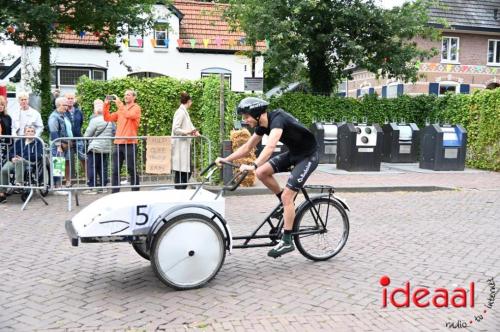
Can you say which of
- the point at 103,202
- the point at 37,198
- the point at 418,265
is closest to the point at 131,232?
the point at 103,202

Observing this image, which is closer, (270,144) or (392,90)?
(270,144)

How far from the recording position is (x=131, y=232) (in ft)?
15.6

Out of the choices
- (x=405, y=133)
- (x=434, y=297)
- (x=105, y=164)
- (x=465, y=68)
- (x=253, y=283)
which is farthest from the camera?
(x=465, y=68)

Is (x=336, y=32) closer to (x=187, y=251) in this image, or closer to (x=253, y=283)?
(x=253, y=283)

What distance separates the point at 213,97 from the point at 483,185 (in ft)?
23.4

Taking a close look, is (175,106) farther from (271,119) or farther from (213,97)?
(271,119)

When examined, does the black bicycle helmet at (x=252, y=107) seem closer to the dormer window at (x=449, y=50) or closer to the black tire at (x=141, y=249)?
the black tire at (x=141, y=249)

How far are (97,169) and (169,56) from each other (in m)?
19.1

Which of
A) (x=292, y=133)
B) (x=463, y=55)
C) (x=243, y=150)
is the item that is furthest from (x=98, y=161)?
(x=463, y=55)

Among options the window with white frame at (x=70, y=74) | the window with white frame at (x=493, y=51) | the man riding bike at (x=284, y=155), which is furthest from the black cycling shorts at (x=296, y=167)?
the window with white frame at (x=493, y=51)

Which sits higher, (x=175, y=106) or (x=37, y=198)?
(x=175, y=106)

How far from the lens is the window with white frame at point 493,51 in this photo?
3403cm

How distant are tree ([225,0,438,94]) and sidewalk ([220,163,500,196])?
5.10 metres

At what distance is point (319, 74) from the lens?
2116 centimetres
